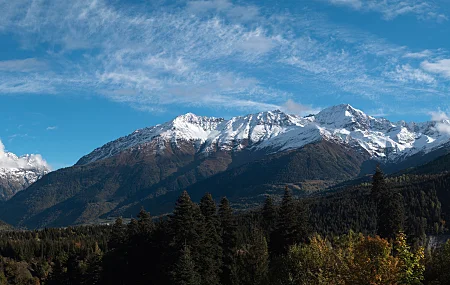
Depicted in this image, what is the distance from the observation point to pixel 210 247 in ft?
263

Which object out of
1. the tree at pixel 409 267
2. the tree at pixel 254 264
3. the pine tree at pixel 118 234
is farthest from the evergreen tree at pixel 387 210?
the pine tree at pixel 118 234

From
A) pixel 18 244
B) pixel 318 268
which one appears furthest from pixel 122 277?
pixel 18 244

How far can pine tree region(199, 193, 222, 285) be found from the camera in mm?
77750

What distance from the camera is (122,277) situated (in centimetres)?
9594

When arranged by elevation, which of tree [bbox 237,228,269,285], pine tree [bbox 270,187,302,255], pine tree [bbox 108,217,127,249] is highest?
pine tree [bbox 108,217,127,249]

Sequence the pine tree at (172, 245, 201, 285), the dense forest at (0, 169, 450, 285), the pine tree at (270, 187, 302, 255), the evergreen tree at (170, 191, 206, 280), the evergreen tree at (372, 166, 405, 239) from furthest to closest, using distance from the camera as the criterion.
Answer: the pine tree at (270, 187, 302, 255)
the evergreen tree at (372, 166, 405, 239)
the evergreen tree at (170, 191, 206, 280)
the pine tree at (172, 245, 201, 285)
the dense forest at (0, 169, 450, 285)

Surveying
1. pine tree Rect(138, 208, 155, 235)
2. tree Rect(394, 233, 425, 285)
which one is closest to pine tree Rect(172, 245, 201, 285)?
pine tree Rect(138, 208, 155, 235)

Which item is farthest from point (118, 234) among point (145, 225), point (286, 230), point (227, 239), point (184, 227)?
point (286, 230)

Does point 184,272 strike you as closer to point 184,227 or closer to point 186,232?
point 186,232

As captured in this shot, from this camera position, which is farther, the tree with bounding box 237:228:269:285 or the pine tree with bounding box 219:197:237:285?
the pine tree with bounding box 219:197:237:285

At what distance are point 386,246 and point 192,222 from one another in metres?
40.9

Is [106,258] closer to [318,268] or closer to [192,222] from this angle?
[192,222]

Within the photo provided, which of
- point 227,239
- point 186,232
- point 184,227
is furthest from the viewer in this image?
point 227,239

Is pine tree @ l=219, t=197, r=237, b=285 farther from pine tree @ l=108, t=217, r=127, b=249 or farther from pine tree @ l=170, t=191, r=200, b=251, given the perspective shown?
pine tree @ l=108, t=217, r=127, b=249
